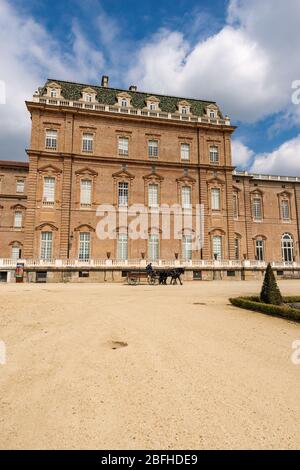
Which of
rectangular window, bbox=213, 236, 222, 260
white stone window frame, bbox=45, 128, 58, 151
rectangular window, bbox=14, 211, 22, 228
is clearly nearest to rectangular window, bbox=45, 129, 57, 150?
white stone window frame, bbox=45, 128, 58, 151

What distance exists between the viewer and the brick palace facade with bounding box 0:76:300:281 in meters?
27.6

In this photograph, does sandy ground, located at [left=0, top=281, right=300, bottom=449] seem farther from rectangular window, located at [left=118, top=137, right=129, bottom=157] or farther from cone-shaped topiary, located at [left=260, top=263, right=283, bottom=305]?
rectangular window, located at [left=118, top=137, right=129, bottom=157]

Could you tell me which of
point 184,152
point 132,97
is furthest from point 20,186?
point 184,152

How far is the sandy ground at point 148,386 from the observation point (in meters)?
2.79

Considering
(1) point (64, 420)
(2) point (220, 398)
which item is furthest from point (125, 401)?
(2) point (220, 398)

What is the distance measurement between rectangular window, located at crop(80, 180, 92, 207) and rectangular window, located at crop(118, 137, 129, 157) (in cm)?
489

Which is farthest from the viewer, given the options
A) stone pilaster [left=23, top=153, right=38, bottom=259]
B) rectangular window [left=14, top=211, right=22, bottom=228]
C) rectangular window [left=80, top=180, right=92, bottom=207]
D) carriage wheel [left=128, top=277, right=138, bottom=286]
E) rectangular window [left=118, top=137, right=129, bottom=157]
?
rectangular window [left=14, top=211, right=22, bottom=228]

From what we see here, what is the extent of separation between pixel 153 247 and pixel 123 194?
252 inches

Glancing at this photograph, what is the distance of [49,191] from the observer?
28.5 m

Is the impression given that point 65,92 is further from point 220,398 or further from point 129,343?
point 220,398

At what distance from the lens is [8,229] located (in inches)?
1529

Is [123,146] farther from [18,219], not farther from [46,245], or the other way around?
[18,219]

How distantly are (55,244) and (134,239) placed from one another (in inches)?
305
